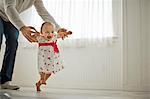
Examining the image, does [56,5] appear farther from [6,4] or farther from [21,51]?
[6,4]

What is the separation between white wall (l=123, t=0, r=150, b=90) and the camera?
2.42m

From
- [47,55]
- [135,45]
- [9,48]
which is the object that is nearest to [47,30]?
[47,55]

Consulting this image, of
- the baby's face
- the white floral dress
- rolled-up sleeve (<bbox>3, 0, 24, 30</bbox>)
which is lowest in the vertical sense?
the white floral dress

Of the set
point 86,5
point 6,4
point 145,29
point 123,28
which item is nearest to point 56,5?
point 86,5

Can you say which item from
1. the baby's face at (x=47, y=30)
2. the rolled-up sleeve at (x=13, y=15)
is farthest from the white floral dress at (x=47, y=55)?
the rolled-up sleeve at (x=13, y=15)

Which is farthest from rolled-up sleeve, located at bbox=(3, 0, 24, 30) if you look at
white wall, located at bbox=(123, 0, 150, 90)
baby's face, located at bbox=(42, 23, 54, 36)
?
white wall, located at bbox=(123, 0, 150, 90)

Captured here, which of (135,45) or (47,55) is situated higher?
(135,45)

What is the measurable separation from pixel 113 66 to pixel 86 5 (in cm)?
69

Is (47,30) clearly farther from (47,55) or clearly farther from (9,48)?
(9,48)

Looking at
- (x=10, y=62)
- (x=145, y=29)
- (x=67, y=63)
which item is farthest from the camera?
(x=67, y=63)

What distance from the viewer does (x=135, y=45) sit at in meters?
2.47

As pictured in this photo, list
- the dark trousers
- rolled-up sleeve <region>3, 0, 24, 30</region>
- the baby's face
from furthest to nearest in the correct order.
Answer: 1. the dark trousers
2. the baby's face
3. rolled-up sleeve <region>3, 0, 24, 30</region>

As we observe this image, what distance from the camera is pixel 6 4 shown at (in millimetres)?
1422

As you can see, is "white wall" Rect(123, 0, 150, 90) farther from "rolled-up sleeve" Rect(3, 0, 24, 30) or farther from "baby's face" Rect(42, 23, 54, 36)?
"rolled-up sleeve" Rect(3, 0, 24, 30)
